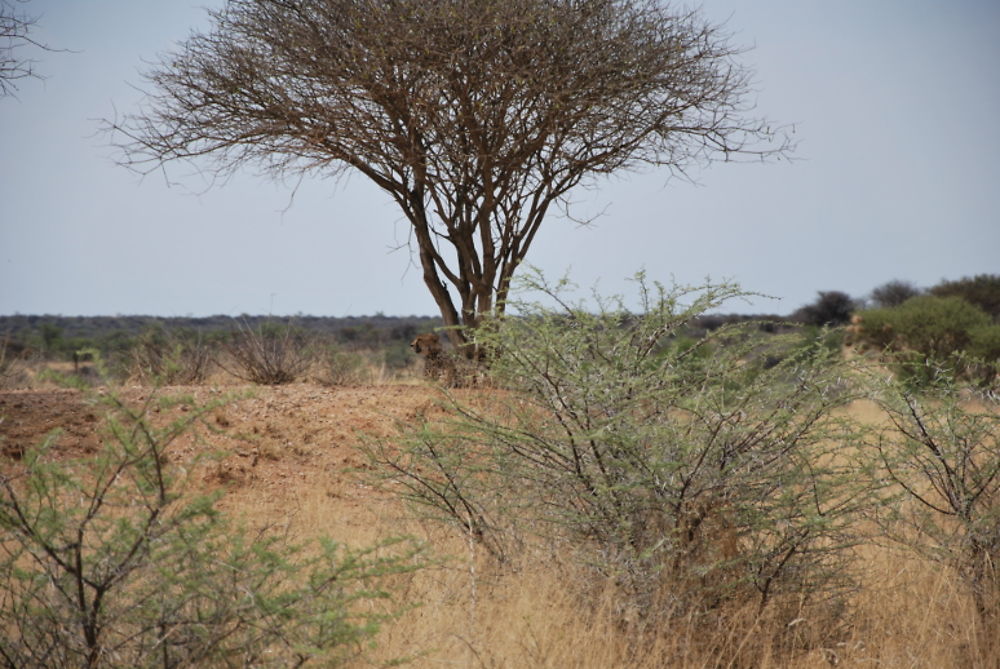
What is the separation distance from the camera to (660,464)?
4.23m

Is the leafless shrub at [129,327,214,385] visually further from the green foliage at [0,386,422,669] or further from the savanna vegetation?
the green foliage at [0,386,422,669]

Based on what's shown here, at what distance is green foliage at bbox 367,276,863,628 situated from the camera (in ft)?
14.3

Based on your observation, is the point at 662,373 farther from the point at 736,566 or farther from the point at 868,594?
the point at 868,594

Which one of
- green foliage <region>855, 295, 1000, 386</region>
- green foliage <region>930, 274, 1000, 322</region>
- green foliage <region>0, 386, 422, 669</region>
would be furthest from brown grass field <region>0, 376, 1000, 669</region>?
green foliage <region>930, 274, 1000, 322</region>

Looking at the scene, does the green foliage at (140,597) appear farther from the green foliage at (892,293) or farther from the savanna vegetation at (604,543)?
the green foliage at (892,293)

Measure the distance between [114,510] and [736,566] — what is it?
15.7 ft

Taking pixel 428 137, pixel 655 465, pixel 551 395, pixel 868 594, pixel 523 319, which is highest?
pixel 428 137

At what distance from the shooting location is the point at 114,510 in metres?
7.01

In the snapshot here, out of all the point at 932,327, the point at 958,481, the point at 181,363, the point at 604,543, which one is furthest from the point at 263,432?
the point at 932,327

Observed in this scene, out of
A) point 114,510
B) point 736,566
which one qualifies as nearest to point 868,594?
point 736,566

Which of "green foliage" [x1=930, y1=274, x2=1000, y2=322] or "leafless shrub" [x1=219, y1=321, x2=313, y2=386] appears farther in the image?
"green foliage" [x1=930, y1=274, x2=1000, y2=322]

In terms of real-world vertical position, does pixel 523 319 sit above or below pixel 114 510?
above

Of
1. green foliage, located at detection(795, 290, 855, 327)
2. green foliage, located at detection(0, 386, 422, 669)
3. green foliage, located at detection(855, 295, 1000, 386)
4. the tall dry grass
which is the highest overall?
green foliage, located at detection(795, 290, 855, 327)

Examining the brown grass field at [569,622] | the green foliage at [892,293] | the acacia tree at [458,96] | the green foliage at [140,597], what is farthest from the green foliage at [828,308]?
the green foliage at [140,597]
